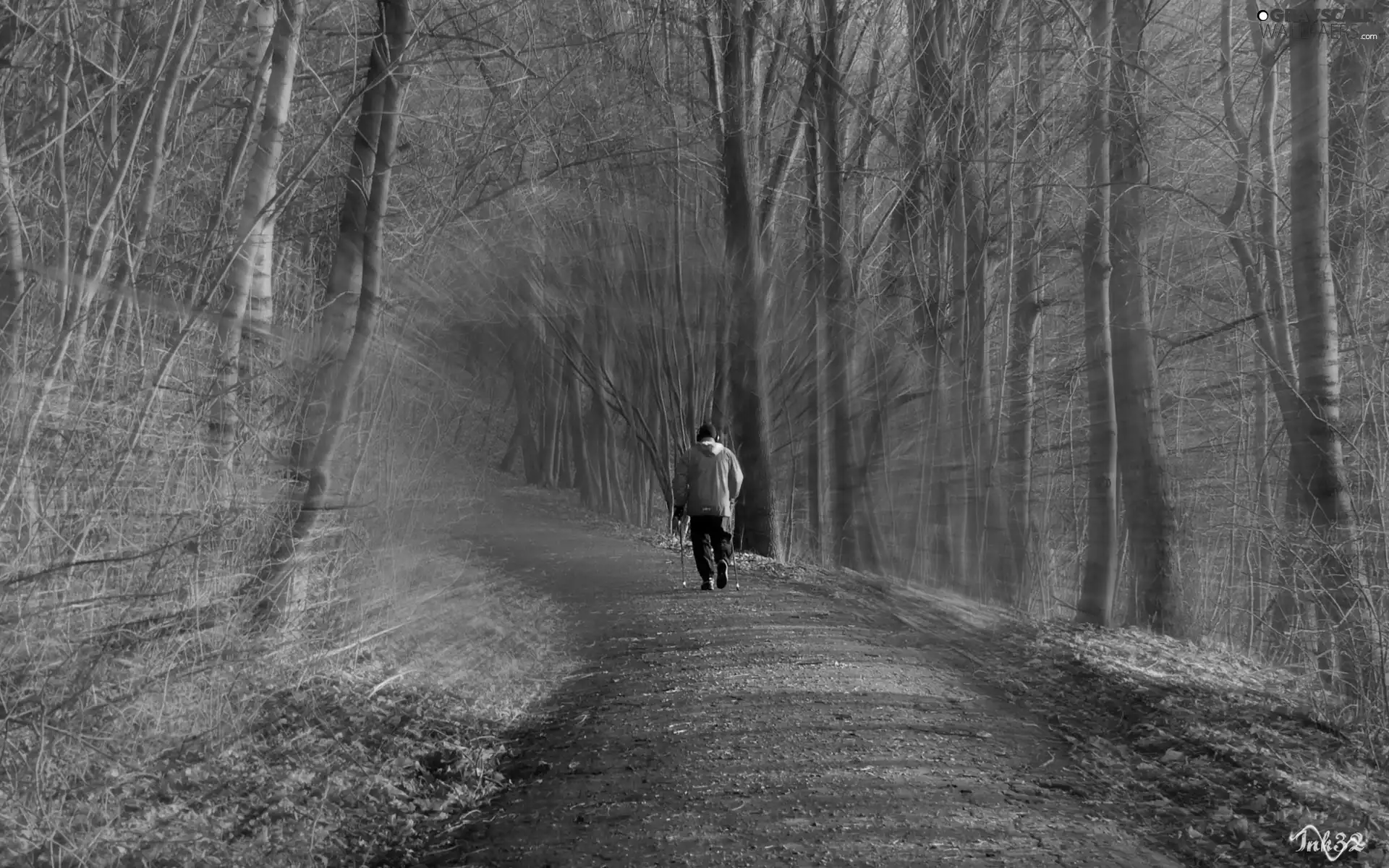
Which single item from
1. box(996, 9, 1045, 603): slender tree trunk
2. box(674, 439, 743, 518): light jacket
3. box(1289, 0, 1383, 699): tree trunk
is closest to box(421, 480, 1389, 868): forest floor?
box(1289, 0, 1383, 699): tree trunk

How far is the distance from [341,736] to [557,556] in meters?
10.2

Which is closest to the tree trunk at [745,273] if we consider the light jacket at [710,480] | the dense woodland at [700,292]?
the dense woodland at [700,292]

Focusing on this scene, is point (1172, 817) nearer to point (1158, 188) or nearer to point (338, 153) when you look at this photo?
point (1158, 188)

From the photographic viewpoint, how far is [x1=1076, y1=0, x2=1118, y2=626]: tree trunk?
13000 millimetres

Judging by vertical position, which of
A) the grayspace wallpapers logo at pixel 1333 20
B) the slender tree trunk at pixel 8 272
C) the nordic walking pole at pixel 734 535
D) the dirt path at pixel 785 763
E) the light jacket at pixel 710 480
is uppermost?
Result: the grayspace wallpapers logo at pixel 1333 20

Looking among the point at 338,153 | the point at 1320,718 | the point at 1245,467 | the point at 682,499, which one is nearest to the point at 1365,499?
the point at 1320,718

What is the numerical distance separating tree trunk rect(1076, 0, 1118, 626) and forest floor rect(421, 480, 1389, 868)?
1.86 meters

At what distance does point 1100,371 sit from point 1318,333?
4157 mm

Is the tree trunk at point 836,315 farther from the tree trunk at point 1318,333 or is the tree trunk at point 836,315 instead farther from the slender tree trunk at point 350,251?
the slender tree trunk at point 350,251

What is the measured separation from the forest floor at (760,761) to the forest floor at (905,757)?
2cm

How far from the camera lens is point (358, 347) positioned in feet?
28.6

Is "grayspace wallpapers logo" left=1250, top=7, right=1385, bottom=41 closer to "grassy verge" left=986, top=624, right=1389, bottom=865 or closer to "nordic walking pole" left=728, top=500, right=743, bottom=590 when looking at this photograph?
"grassy verge" left=986, top=624, right=1389, bottom=865

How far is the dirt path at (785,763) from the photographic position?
559 centimetres

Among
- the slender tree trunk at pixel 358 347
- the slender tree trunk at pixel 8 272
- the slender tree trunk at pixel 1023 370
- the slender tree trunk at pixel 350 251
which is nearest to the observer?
the slender tree trunk at pixel 8 272
